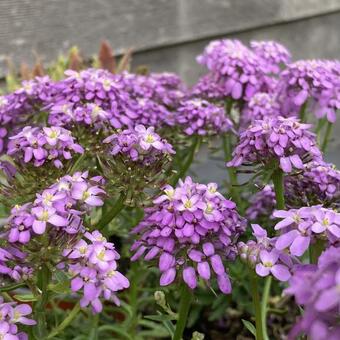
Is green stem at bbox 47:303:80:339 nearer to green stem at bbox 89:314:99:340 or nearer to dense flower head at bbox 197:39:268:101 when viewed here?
green stem at bbox 89:314:99:340

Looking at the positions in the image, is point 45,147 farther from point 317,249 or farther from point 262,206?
point 262,206

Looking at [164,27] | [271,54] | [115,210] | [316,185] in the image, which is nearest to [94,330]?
[115,210]

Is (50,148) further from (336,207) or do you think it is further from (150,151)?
(336,207)

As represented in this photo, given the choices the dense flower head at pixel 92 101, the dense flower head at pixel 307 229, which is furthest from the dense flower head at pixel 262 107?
the dense flower head at pixel 307 229

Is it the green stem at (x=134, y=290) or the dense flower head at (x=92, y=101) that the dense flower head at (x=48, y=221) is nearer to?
the dense flower head at (x=92, y=101)

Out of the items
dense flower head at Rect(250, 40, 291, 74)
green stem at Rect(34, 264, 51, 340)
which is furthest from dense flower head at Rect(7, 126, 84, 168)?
dense flower head at Rect(250, 40, 291, 74)

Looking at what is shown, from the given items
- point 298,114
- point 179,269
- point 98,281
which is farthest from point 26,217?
point 298,114
